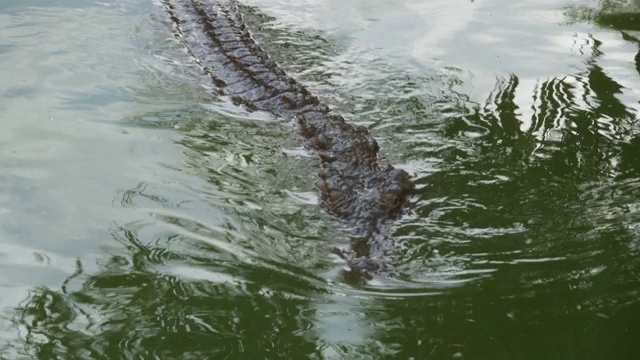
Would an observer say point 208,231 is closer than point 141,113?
Yes

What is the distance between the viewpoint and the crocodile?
16.3 feet

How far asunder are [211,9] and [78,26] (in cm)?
138

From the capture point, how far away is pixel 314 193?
17.8ft

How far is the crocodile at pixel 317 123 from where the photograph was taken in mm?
4980

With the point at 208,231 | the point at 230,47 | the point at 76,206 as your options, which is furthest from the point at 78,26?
the point at 208,231

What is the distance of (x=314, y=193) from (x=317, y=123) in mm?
919

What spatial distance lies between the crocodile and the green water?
0.41 ft

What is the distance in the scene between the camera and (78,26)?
7.76 meters

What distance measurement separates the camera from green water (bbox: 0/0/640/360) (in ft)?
13.8

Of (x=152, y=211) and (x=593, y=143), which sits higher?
(x=593, y=143)

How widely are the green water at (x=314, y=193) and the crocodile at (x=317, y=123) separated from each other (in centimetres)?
12

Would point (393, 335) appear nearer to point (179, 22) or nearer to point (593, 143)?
point (593, 143)

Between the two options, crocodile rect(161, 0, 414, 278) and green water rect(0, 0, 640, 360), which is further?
crocodile rect(161, 0, 414, 278)

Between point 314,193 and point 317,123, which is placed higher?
point 317,123
